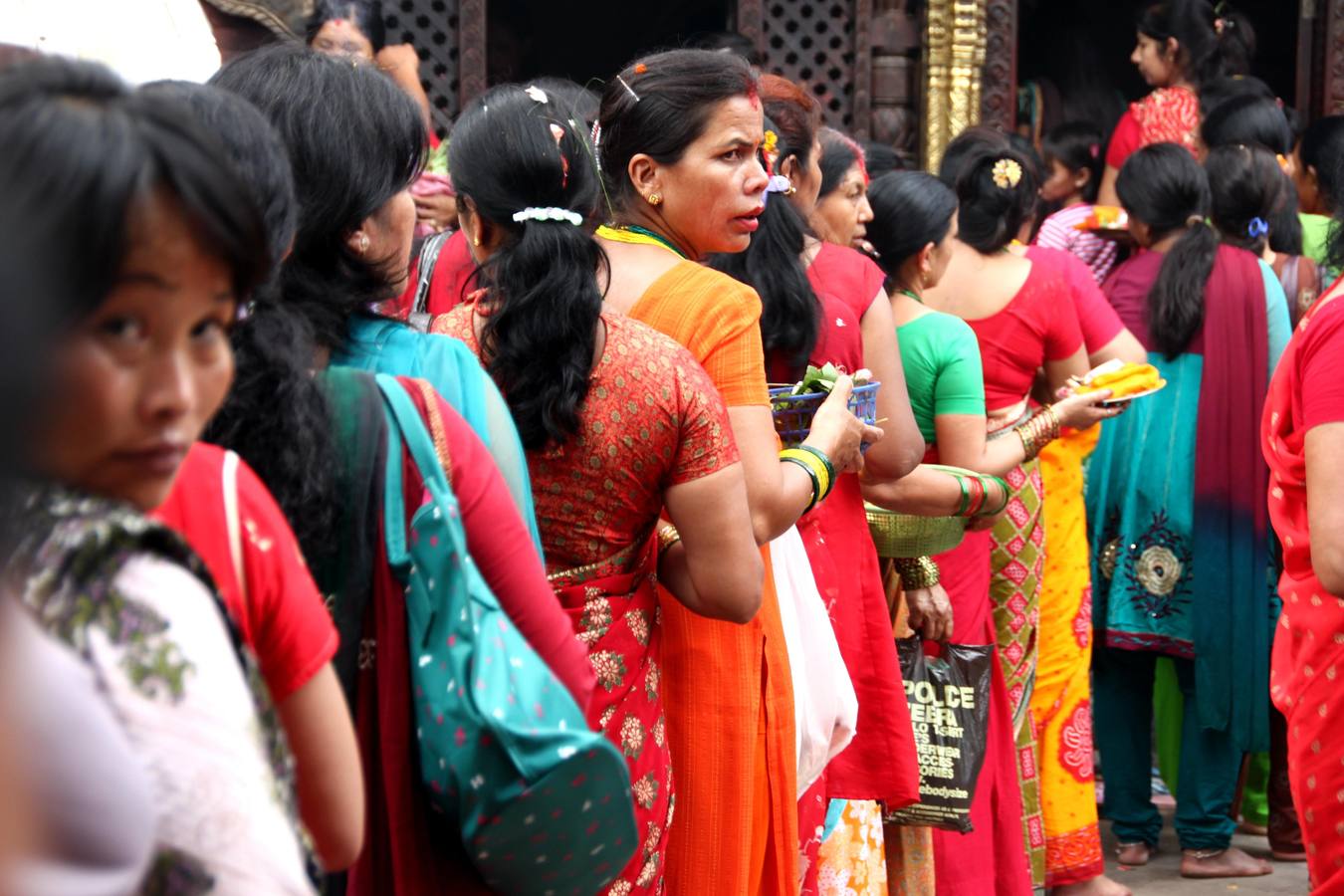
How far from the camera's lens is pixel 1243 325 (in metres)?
5.02

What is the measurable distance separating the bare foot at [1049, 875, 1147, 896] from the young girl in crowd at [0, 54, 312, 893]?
12.9 ft

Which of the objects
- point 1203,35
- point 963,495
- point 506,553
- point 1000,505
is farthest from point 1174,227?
point 506,553

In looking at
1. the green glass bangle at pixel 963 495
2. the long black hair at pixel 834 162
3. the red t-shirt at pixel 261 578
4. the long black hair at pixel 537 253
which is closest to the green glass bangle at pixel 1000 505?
the green glass bangle at pixel 963 495

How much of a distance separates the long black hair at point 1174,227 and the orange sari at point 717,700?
2.77m

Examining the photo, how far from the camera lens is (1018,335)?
15.0ft

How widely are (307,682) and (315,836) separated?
138 millimetres

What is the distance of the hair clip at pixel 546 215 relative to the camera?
7.31 feet

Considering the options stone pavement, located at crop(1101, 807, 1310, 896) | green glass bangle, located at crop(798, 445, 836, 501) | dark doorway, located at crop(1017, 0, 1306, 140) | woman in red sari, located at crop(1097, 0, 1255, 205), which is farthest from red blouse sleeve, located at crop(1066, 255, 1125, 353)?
dark doorway, located at crop(1017, 0, 1306, 140)

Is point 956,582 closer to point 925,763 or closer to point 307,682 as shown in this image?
point 925,763

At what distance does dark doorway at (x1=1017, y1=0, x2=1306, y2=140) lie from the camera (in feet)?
35.0

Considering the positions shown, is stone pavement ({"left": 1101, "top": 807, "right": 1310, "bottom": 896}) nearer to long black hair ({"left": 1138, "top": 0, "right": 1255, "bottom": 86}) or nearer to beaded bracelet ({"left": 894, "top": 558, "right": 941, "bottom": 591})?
beaded bracelet ({"left": 894, "top": 558, "right": 941, "bottom": 591})

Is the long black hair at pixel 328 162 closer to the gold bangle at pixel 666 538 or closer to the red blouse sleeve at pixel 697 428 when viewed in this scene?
the red blouse sleeve at pixel 697 428

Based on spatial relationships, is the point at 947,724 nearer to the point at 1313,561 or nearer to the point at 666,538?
the point at 1313,561

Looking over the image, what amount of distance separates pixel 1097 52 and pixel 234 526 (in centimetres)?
1028
